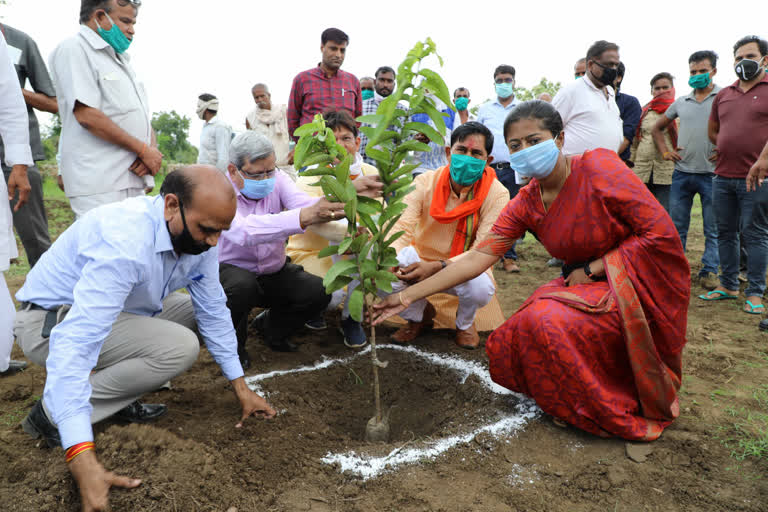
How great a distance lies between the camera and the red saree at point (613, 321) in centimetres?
222

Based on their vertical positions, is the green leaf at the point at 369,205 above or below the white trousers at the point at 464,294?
above

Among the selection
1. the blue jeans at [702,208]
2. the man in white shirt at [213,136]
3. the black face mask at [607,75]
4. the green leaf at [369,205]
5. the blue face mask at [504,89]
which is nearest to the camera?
the green leaf at [369,205]

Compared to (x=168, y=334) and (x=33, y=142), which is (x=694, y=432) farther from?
(x=33, y=142)

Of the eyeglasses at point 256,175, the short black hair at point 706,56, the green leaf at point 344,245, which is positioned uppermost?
the short black hair at point 706,56

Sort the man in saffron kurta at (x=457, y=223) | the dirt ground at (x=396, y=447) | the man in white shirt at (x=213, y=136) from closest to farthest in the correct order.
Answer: the dirt ground at (x=396, y=447)
the man in saffron kurta at (x=457, y=223)
the man in white shirt at (x=213, y=136)

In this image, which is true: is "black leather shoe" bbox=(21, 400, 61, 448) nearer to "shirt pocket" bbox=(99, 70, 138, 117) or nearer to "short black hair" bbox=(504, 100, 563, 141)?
"shirt pocket" bbox=(99, 70, 138, 117)

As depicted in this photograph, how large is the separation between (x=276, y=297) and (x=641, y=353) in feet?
7.42

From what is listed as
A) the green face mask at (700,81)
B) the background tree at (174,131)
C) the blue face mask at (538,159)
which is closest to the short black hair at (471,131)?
the blue face mask at (538,159)

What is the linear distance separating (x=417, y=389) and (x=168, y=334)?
1.52 meters

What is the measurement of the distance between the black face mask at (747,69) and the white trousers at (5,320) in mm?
5545

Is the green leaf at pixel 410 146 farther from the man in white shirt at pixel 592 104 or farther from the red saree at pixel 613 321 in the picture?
the man in white shirt at pixel 592 104

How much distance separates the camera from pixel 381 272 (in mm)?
2145

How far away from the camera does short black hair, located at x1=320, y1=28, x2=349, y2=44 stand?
5027 mm

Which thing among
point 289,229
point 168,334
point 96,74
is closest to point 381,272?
point 289,229
